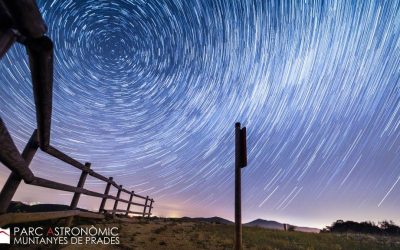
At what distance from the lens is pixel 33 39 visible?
4.34 feet

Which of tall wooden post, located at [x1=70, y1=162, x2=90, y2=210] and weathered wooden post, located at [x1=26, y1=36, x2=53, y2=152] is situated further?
tall wooden post, located at [x1=70, y1=162, x2=90, y2=210]

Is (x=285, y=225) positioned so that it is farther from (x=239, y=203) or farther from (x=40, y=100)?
(x=40, y=100)

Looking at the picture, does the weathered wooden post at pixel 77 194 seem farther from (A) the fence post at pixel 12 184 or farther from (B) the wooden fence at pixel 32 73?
(A) the fence post at pixel 12 184

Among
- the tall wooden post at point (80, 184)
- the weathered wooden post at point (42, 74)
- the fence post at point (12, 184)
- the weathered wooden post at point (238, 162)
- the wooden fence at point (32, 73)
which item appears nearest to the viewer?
the wooden fence at point (32, 73)

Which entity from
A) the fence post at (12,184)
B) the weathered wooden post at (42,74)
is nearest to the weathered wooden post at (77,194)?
the fence post at (12,184)

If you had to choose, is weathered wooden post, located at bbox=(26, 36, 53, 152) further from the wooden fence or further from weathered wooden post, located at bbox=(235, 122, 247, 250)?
weathered wooden post, located at bbox=(235, 122, 247, 250)

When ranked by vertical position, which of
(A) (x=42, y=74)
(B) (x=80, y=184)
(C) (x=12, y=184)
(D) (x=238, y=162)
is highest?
(D) (x=238, y=162)

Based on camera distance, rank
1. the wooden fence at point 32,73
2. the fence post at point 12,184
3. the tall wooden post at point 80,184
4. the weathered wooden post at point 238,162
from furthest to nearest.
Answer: the tall wooden post at point 80,184 < the weathered wooden post at point 238,162 < the fence post at point 12,184 < the wooden fence at point 32,73

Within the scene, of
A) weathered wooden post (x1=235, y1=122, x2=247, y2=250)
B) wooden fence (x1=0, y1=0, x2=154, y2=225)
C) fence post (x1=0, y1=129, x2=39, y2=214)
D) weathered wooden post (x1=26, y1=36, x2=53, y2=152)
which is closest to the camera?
wooden fence (x1=0, y1=0, x2=154, y2=225)

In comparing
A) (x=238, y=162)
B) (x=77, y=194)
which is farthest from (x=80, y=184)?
(x=238, y=162)

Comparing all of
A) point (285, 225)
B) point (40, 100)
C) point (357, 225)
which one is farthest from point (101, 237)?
point (357, 225)

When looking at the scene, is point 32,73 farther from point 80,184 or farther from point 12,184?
point 80,184

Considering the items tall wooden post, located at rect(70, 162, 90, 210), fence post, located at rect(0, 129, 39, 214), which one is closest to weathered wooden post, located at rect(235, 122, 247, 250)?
tall wooden post, located at rect(70, 162, 90, 210)

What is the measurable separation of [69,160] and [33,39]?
11.3 ft
